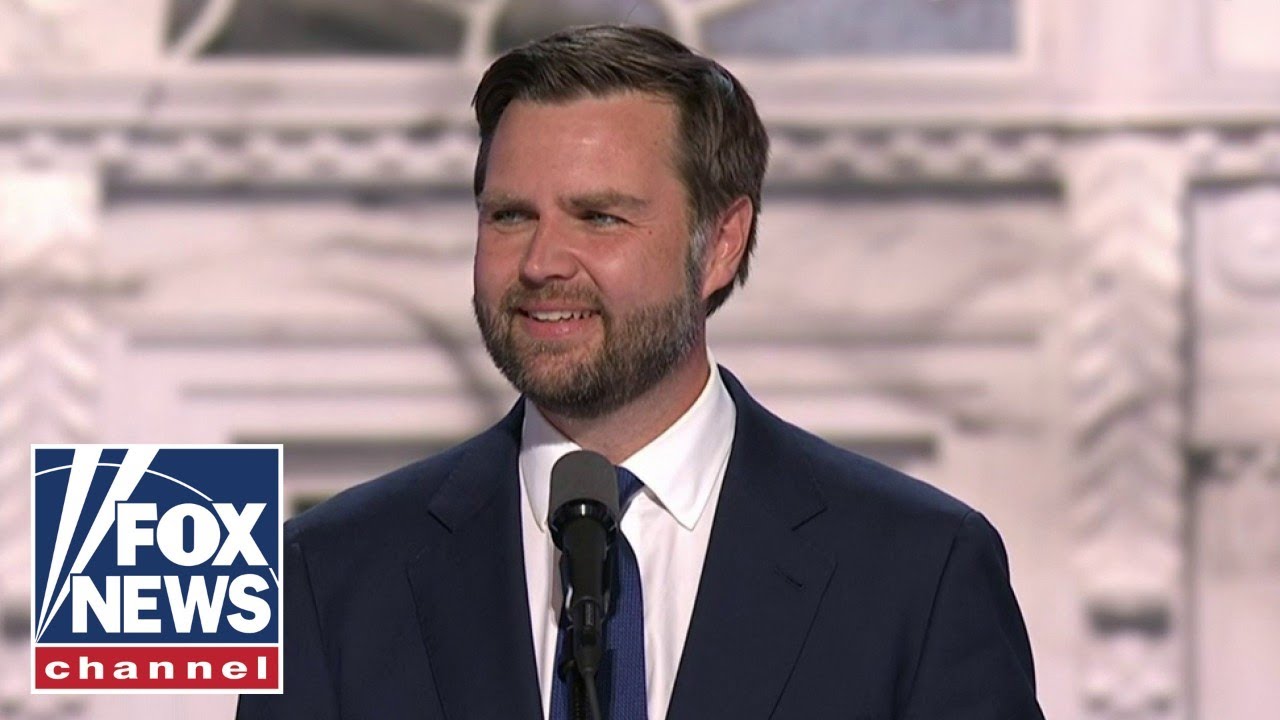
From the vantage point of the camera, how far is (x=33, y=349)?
138 inches

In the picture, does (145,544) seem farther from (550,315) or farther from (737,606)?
(737,606)

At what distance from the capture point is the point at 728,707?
186cm

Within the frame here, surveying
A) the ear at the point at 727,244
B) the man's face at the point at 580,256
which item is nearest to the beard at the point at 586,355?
the man's face at the point at 580,256

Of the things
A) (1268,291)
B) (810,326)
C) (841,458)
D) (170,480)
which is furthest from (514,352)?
(1268,291)

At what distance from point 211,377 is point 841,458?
167 cm

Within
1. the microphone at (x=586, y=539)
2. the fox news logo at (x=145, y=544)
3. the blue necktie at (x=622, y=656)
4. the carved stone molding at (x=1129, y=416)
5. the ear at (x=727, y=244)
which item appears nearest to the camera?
the microphone at (x=586, y=539)

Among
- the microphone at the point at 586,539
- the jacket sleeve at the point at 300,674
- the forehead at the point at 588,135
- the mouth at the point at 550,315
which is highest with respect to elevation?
the forehead at the point at 588,135

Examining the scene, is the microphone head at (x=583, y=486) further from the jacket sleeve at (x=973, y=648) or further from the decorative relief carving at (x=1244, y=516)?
the decorative relief carving at (x=1244, y=516)

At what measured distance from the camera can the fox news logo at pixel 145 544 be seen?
8.00 feet

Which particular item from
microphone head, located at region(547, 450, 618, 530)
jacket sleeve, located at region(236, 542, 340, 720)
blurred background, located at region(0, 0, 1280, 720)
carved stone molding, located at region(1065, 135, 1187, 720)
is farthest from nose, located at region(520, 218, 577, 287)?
carved stone molding, located at region(1065, 135, 1187, 720)

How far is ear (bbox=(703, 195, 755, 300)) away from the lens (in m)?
2.12

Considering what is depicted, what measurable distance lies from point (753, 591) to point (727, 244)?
41cm

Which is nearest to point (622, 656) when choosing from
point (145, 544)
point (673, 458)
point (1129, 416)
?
point (673, 458)

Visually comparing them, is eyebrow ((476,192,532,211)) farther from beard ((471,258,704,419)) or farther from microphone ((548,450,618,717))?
microphone ((548,450,618,717))
